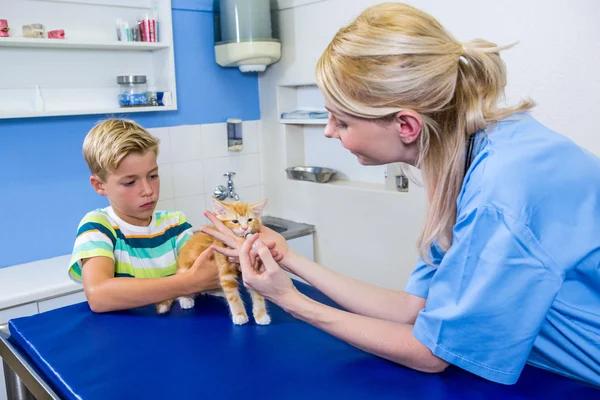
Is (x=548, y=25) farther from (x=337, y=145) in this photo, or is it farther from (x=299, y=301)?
(x=299, y=301)

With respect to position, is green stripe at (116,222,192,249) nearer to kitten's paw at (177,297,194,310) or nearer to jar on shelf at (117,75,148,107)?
kitten's paw at (177,297,194,310)

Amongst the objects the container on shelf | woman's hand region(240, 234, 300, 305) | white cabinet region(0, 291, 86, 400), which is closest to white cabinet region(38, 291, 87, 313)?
white cabinet region(0, 291, 86, 400)

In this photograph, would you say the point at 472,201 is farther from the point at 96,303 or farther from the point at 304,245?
the point at 304,245

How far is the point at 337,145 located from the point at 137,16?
1.20m

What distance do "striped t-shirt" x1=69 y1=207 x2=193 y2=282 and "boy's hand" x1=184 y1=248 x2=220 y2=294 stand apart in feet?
0.89

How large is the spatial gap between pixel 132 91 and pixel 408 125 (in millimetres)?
2010

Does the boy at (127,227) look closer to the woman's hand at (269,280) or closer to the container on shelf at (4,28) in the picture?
the woman's hand at (269,280)

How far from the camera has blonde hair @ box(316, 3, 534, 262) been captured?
97cm

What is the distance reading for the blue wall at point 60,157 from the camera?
8.28 ft

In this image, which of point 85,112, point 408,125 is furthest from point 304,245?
point 408,125

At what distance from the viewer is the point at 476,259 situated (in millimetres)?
905

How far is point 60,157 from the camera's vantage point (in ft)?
8.68

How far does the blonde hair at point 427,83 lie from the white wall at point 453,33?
1098 millimetres

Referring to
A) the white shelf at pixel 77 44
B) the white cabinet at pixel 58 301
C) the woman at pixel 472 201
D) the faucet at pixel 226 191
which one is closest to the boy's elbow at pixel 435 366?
the woman at pixel 472 201
